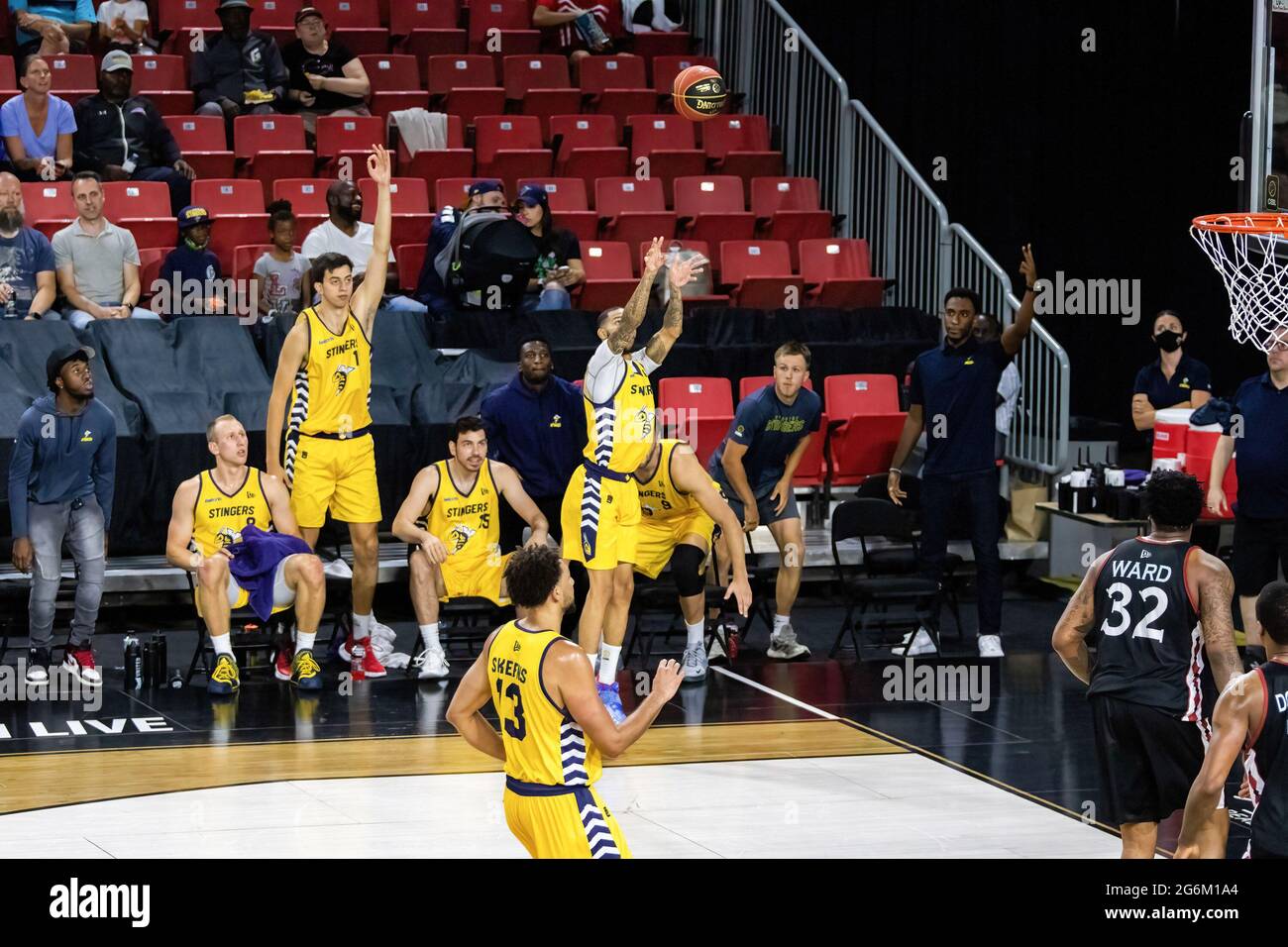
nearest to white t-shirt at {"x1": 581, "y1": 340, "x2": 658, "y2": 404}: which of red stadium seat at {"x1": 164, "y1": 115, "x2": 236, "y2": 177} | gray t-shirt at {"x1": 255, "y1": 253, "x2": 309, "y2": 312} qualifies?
gray t-shirt at {"x1": 255, "y1": 253, "x2": 309, "y2": 312}

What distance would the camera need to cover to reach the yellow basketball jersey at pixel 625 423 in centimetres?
948

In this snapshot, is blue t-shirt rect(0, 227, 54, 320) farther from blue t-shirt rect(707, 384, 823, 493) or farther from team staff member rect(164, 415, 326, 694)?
blue t-shirt rect(707, 384, 823, 493)

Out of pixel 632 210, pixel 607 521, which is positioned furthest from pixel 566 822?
pixel 632 210

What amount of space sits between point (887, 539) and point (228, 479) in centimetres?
429

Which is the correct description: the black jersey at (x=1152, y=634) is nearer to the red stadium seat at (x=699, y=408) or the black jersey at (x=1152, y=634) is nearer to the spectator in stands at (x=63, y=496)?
the spectator in stands at (x=63, y=496)

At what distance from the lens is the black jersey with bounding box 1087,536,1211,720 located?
622 centimetres

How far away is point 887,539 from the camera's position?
12.1 meters

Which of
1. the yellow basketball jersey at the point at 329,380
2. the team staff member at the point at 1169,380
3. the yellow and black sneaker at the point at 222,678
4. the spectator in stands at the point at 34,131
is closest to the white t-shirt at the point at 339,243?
the yellow basketball jersey at the point at 329,380

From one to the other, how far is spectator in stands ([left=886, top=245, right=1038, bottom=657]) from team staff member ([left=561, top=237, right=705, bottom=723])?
2.10 m

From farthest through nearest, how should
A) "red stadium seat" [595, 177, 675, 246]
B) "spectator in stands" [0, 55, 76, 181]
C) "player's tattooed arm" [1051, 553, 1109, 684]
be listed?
"red stadium seat" [595, 177, 675, 246] → "spectator in stands" [0, 55, 76, 181] → "player's tattooed arm" [1051, 553, 1109, 684]

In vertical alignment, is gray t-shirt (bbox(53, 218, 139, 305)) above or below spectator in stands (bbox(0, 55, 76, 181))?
below

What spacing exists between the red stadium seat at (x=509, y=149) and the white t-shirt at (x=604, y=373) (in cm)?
495
